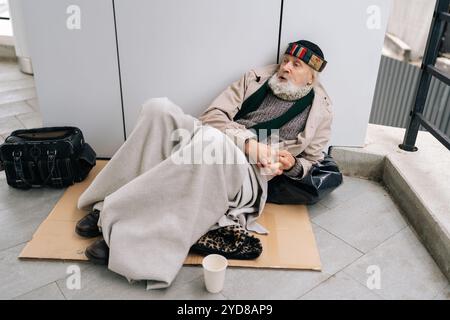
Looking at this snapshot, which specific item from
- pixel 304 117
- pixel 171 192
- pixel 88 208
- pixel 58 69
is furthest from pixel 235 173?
pixel 58 69

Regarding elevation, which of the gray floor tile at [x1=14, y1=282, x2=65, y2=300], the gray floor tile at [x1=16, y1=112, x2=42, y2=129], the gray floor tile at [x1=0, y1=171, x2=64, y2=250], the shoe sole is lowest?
the gray floor tile at [x1=14, y1=282, x2=65, y2=300]

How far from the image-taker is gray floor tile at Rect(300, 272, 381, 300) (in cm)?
145

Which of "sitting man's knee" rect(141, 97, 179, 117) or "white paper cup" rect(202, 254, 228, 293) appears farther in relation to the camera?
"sitting man's knee" rect(141, 97, 179, 117)

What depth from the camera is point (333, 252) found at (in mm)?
1691

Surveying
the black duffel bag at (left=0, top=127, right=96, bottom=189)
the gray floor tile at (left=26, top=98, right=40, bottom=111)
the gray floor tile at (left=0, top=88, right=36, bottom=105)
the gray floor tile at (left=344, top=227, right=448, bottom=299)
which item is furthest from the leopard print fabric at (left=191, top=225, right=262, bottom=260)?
the gray floor tile at (left=0, top=88, right=36, bottom=105)

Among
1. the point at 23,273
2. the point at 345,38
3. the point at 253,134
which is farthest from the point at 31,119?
the point at 345,38

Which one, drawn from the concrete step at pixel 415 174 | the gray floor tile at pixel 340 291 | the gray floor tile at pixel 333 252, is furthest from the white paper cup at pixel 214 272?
the concrete step at pixel 415 174

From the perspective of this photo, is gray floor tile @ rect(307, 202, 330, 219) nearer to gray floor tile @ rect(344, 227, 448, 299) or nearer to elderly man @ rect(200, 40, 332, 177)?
elderly man @ rect(200, 40, 332, 177)

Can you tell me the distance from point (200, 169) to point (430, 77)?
1459mm

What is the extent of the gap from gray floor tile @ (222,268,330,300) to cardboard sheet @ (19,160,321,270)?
28 mm

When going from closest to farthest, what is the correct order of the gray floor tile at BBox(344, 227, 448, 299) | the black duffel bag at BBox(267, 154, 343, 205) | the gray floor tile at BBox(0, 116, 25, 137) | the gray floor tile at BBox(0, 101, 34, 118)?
the gray floor tile at BBox(344, 227, 448, 299) → the black duffel bag at BBox(267, 154, 343, 205) → the gray floor tile at BBox(0, 116, 25, 137) → the gray floor tile at BBox(0, 101, 34, 118)

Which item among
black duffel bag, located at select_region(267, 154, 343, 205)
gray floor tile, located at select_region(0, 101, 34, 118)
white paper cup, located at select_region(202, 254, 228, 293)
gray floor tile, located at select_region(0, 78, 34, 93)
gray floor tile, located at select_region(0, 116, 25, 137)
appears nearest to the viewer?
white paper cup, located at select_region(202, 254, 228, 293)

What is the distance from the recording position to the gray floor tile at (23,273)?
143cm

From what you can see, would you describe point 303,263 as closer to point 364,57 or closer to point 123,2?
point 364,57
